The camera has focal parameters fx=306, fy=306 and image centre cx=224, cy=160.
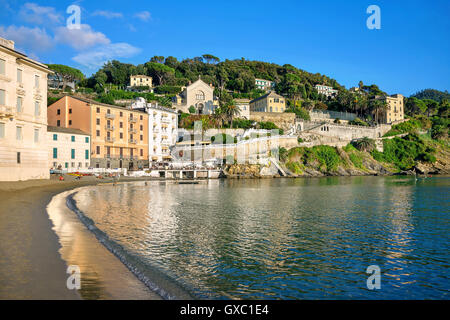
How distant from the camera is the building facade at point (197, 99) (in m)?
107

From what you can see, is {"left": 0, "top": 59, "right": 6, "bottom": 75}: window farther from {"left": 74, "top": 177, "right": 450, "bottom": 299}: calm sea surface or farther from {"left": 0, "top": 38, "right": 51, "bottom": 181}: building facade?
{"left": 74, "top": 177, "right": 450, "bottom": 299}: calm sea surface

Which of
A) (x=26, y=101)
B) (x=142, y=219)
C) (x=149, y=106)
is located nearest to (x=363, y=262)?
(x=142, y=219)

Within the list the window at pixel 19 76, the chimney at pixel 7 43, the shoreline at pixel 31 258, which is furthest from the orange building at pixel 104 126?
the shoreline at pixel 31 258

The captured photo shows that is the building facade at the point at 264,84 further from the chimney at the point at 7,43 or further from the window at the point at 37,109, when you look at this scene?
the chimney at the point at 7,43

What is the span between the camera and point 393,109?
12812 cm

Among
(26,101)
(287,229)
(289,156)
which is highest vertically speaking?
(26,101)

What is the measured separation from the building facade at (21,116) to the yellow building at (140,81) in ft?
297

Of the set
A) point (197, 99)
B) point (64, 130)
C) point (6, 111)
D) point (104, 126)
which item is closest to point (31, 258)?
point (6, 111)

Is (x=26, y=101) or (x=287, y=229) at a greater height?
(x=26, y=101)

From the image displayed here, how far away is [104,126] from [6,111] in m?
34.3

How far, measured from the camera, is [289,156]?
3442 inches

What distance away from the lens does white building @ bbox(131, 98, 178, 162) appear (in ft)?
265
